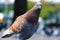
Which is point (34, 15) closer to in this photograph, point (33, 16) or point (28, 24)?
point (33, 16)

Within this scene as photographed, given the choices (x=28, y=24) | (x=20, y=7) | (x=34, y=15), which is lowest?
(x=20, y=7)

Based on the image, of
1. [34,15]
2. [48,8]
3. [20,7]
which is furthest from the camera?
[48,8]

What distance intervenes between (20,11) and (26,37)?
5.16 m

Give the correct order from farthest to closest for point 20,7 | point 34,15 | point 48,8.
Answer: point 48,8, point 20,7, point 34,15

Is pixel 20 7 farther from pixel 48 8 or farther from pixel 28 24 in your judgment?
pixel 48 8

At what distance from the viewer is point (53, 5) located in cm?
3406

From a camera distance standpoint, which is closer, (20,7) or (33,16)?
(33,16)

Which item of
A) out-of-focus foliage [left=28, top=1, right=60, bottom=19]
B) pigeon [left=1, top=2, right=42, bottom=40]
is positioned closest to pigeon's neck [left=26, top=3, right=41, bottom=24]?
pigeon [left=1, top=2, right=42, bottom=40]

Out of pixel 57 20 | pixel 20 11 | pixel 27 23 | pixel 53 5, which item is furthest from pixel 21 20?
pixel 53 5

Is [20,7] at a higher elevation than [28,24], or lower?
lower

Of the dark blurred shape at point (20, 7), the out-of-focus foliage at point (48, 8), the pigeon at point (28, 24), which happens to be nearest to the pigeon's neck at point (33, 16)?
the pigeon at point (28, 24)

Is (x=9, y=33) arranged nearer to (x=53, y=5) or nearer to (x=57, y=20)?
(x=57, y=20)

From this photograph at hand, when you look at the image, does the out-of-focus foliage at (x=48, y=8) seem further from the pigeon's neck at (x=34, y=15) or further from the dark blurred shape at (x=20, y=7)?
the pigeon's neck at (x=34, y=15)

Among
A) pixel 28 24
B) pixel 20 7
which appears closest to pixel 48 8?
pixel 20 7
